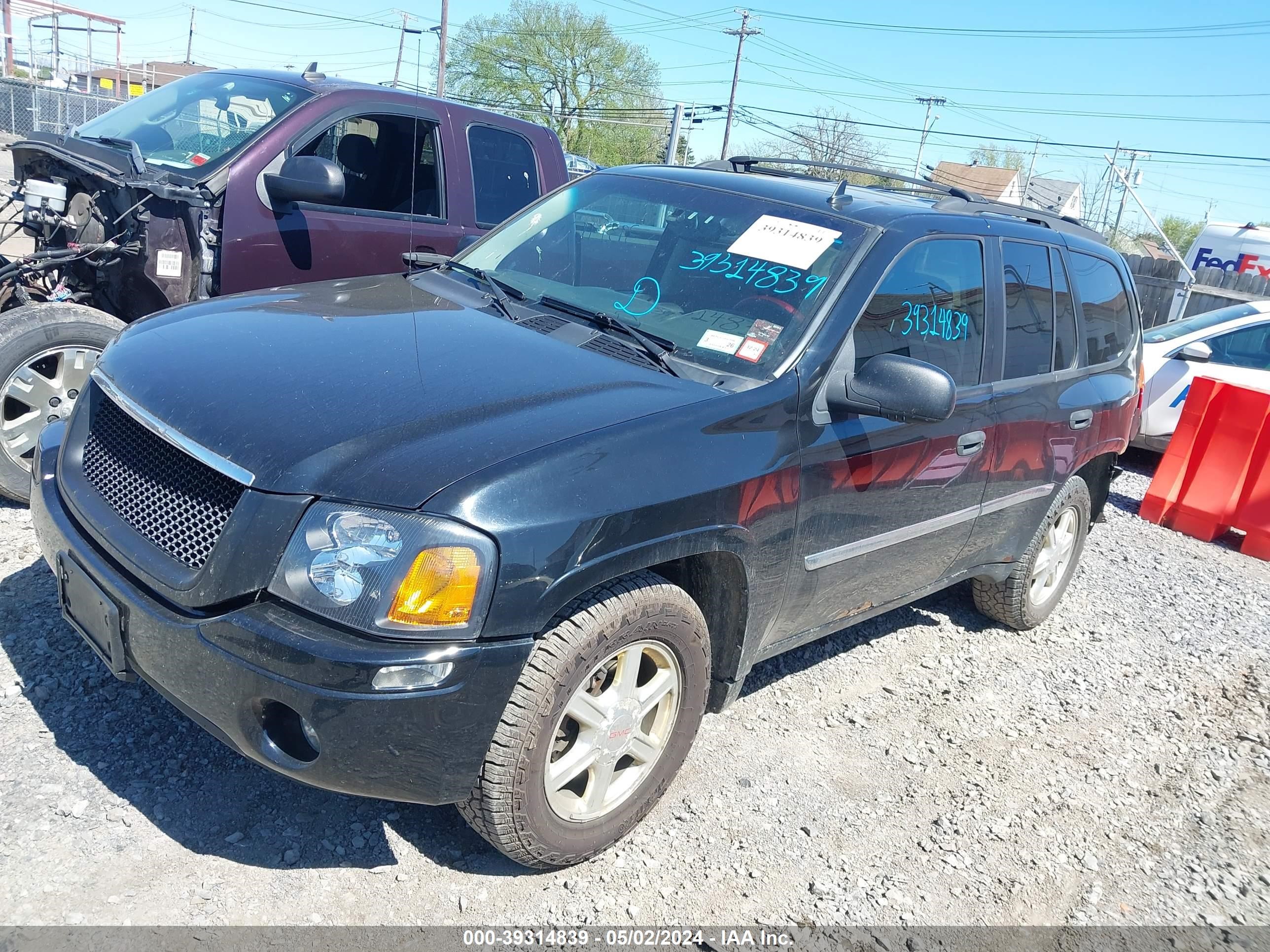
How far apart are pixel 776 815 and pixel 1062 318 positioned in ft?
8.46

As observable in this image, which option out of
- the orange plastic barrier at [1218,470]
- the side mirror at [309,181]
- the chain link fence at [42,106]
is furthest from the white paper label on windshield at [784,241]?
the chain link fence at [42,106]

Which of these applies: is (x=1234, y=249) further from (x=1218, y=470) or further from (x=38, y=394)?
(x=38, y=394)

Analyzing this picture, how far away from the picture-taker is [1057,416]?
4.41m

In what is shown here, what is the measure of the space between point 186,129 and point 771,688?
4176 millimetres

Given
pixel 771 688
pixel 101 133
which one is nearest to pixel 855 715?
pixel 771 688

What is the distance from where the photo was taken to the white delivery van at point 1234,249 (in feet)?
62.8

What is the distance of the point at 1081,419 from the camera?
4605 mm

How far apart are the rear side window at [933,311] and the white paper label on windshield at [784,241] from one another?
255 mm

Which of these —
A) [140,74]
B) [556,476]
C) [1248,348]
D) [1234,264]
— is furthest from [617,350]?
[140,74]

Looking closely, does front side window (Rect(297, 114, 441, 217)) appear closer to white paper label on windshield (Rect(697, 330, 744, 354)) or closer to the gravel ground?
the gravel ground

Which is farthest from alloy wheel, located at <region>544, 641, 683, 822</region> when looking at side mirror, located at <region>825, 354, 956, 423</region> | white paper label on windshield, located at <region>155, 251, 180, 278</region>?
white paper label on windshield, located at <region>155, 251, 180, 278</region>

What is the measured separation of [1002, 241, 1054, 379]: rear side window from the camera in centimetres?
409

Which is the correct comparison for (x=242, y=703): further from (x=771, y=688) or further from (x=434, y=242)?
(x=434, y=242)

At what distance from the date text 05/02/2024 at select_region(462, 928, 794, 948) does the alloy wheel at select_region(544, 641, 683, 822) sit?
0.98ft
